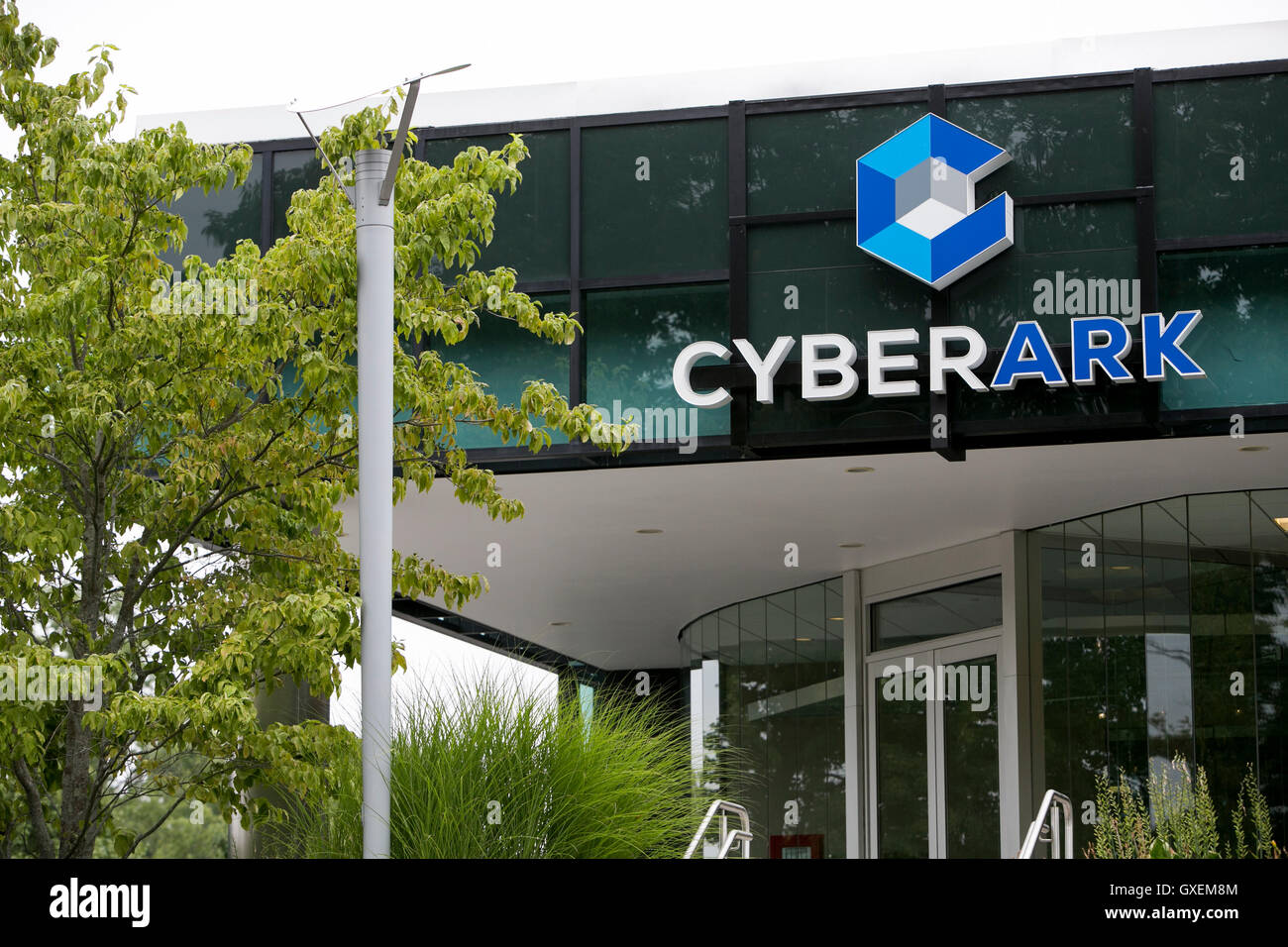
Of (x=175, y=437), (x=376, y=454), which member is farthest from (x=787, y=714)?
(x=376, y=454)

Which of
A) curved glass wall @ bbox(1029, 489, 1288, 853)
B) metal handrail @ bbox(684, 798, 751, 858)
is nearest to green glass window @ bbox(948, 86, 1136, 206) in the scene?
curved glass wall @ bbox(1029, 489, 1288, 853)

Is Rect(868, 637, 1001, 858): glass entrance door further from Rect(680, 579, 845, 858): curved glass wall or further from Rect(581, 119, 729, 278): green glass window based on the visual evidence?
Rect(581, 119, 729, 278): green glass window

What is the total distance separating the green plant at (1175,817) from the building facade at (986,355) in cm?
19

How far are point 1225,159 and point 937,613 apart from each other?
625 centimetres

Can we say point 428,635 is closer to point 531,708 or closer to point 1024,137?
point 1024,137

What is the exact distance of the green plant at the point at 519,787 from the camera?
6.06 m

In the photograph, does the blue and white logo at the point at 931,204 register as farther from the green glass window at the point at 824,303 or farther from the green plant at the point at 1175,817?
the green plant at the point at 1175,817

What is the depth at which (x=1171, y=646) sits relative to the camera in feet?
44.7

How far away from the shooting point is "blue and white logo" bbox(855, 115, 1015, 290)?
38.6 feet

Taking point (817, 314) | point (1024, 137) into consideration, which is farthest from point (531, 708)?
point (1024, 137)

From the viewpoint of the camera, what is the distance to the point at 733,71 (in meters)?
12.8

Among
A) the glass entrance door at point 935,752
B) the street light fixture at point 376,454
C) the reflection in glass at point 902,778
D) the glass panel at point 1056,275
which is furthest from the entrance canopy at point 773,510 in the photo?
the street light fixture at point 376,454

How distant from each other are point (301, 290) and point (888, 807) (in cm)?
1076
